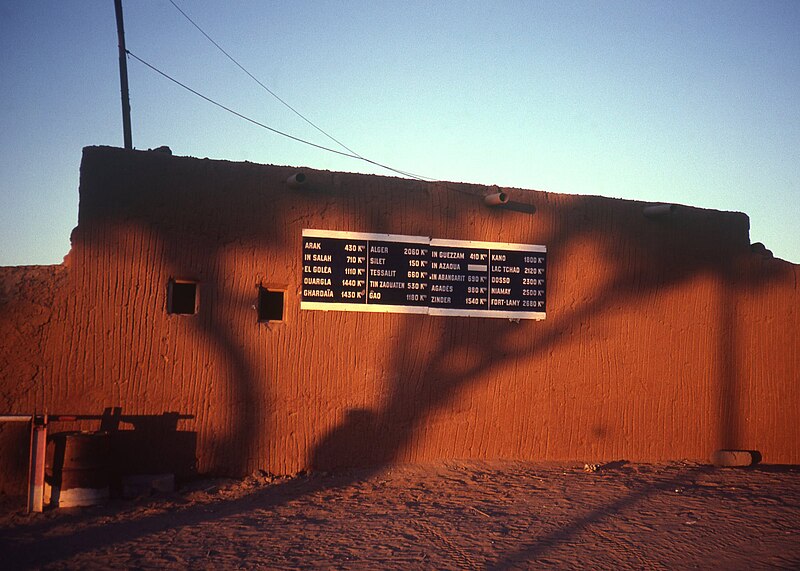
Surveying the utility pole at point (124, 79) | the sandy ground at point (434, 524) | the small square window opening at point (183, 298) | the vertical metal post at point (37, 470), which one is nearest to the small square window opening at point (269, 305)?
the small square window opening at point (183, 298)

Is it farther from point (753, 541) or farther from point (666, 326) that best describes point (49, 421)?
point (666, 326)

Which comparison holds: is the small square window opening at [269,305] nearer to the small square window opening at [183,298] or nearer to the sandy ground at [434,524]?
the small square window opening at [183,298]

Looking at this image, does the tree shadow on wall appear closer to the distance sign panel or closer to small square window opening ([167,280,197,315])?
the distance sign panel

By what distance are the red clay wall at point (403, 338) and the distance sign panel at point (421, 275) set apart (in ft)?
0.42

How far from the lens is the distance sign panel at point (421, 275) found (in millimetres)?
8430

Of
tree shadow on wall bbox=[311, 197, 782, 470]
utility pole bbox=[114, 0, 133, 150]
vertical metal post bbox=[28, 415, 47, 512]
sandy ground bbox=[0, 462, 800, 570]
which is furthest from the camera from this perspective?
utility pole bbox=[114, 0, 133, 150]

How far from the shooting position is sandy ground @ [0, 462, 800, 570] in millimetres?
5652

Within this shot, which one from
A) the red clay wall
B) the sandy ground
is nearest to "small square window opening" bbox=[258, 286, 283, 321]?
the red clay wall

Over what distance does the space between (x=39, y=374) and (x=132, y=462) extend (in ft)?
4.06

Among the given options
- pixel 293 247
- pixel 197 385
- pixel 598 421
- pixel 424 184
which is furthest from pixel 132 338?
pixel 598 421

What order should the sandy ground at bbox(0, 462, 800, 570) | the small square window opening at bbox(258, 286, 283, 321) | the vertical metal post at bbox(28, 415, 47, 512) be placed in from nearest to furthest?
the sandy ground at bbox(0, 462, 800, 570) < the vertical metal post at bbox(28, 415, 47, 512) < the small square window opening at bbox(258, 286, 283, 321)

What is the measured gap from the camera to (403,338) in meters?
8.64

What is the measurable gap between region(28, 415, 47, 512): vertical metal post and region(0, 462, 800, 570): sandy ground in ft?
0.47

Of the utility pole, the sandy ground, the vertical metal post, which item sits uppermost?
the utility pole
